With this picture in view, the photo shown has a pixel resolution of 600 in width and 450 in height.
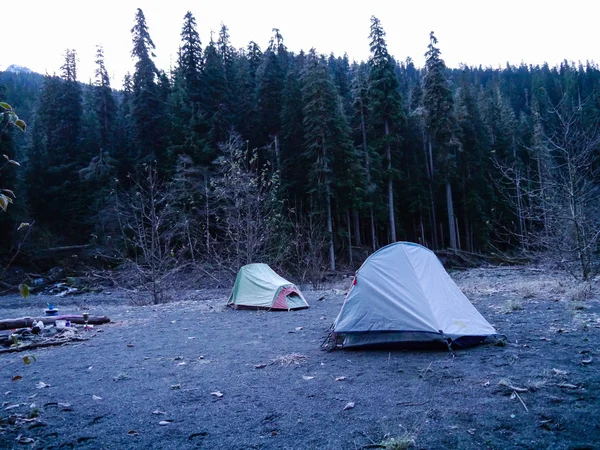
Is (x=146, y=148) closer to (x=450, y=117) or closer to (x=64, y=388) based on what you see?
(x=450, y=117)

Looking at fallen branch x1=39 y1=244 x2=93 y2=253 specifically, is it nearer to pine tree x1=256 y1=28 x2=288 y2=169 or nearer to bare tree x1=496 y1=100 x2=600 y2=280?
pine tree x1=256 y1=28 x2=288 y2=169

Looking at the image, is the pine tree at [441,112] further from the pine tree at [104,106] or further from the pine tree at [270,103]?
the pine tree at [104,106]

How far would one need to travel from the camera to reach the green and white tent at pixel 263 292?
36.7 ft

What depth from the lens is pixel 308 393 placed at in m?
4.21

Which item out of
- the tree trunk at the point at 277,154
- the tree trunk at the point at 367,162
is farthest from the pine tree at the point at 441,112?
the tree trunk at the point at 277,154

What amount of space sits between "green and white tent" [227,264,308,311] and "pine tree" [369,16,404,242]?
59.7 ft

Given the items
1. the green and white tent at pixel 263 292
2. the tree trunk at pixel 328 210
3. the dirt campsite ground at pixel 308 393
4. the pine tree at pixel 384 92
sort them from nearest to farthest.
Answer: the dirt campsite ground at pixel 308 393, the green and white tent at pixel 263 292, the tree trunk at pixel 328 210, the pine tree at pixel 384 92

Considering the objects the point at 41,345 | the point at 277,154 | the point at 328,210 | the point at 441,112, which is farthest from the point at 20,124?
the point at 441,112

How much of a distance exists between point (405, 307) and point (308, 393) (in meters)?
2.03

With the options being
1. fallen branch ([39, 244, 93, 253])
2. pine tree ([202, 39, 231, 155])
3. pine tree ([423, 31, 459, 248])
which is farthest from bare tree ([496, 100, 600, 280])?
fallen branch ([39, 244, 93, 253])

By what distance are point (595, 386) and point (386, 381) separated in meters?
1.80

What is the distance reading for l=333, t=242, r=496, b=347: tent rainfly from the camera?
551cm

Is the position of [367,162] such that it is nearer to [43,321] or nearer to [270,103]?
[270,103]

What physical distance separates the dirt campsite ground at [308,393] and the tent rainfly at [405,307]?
24 cm
